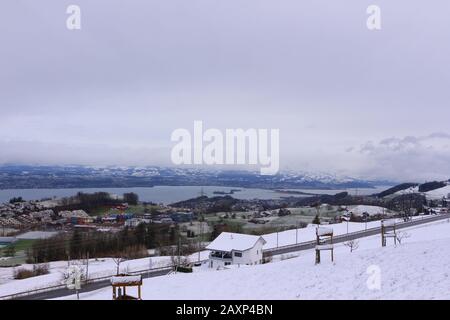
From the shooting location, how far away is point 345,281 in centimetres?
1291

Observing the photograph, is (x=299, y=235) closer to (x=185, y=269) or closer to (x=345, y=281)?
(x=185, y=269)

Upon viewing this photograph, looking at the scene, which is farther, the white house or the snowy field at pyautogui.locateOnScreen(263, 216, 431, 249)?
the snowy field at pyautogui.locateOnScreen(263, 216, 431, 249)

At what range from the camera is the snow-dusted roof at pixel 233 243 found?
34.2 meters

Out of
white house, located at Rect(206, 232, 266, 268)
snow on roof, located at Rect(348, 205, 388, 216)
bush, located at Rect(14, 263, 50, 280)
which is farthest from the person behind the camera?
snow on roof, located at Rect(348, 205, 388, 216)

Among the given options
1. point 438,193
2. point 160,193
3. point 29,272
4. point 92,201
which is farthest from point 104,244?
point 438,193

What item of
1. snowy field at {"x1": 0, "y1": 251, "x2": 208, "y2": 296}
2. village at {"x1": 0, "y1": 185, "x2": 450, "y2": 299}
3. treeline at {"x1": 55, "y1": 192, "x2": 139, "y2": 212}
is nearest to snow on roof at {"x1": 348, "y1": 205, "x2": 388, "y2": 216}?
village at {"x1": 0, "y1": 185, "x2": 450, "y2": 299}

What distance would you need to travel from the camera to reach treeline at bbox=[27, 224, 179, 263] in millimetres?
47875

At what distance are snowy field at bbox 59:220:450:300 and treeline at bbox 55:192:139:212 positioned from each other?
70.6 meters

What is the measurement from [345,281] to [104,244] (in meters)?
45.9

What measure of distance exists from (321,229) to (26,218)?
233 feet

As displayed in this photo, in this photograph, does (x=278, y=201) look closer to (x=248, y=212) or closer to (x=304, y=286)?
(x=248, y=212)

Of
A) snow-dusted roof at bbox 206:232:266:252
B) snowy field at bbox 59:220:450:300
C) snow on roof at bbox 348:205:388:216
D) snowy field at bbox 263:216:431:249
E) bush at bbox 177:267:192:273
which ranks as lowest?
snow on roof at bbox 348:205:388:216

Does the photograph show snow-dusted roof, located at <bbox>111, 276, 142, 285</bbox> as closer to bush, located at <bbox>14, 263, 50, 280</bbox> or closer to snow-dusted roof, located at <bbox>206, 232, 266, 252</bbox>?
snow-dusted roof, located at <bbox>206, 232, 266, 252</bbox>

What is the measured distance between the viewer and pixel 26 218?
246 feet
